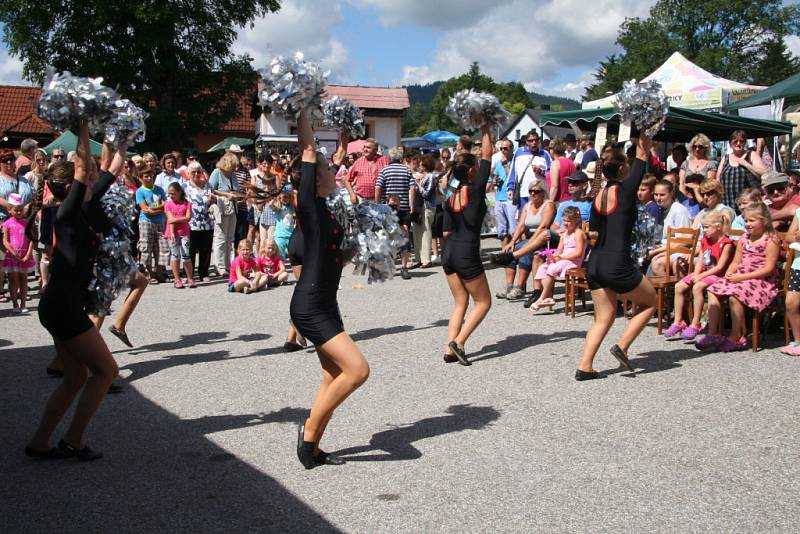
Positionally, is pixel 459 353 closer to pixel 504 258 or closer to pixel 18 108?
pixel 504 258

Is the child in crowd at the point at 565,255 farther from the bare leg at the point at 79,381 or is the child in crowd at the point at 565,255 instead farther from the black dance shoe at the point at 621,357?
the bare leg at the point at 79,381

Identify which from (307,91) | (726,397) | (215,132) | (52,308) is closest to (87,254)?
(52,308)

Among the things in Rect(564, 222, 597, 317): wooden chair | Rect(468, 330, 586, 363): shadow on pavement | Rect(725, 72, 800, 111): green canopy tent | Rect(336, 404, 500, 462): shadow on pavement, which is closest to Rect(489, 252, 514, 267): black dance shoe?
Rect(564, 222, 597, 317): wooden chair

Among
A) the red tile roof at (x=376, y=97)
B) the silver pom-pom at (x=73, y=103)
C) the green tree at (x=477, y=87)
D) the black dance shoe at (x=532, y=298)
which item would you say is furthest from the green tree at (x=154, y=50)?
A: the green tree at (x=477, y=87)

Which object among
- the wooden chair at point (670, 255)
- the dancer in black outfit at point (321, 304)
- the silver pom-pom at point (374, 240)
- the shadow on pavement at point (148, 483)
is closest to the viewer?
the shadow on pavement at point (148, 483)

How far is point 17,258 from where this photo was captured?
411 inches

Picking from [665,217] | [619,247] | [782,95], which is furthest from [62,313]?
[782,95]

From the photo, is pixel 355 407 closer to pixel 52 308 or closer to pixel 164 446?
pixel 164 446

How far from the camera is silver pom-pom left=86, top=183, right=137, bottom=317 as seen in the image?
5.82 meters

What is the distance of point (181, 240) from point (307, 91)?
888 cm

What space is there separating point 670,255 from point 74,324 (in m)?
6.71

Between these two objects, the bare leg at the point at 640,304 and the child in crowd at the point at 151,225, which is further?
the child in crowd at the point at 151,225

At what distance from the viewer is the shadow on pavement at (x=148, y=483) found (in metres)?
4.07

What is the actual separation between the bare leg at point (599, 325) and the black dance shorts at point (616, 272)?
0.25ft
